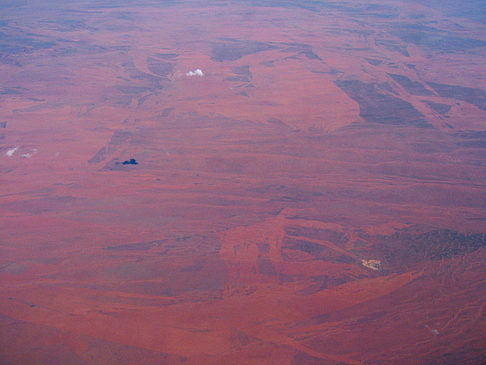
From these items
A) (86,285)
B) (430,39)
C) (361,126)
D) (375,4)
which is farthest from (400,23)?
(86,285)

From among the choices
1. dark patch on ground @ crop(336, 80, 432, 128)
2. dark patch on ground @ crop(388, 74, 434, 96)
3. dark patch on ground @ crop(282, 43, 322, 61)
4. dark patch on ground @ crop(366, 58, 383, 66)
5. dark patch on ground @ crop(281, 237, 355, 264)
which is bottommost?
dark patch on ground @ crop(281, 237, 355, 264)

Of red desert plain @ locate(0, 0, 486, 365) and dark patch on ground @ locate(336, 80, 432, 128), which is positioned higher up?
dark patch on ground @ locate(336, 80, 432, 128)

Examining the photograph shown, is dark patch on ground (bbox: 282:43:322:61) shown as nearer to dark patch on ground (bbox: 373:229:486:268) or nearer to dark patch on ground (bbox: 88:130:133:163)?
dark patch on ground (bbox: 88:130:133:163)

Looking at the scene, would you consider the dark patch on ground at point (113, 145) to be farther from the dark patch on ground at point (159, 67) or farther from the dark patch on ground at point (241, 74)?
the dark patch on ground at point (241, 74)

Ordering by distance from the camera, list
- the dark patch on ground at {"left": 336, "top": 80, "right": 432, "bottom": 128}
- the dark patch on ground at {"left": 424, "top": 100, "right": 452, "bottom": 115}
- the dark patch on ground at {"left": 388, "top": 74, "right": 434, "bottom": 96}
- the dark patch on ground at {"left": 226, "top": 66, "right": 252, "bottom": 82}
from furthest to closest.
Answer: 1. the dark patch on ground at {"left": 226, "top": 66, "right": 252, "bottom": 82}
2. the dark patch on ground at {"left": 388, "top": 74, "right": 434, "bottom": 96}
3. the dark patch on ground at {"left": 424, "top": 100, "right": 452, "bottom": 115}
4. the dark patch on ground at {"left": 336, "top": 80, "right": 432, "bottom": 128}

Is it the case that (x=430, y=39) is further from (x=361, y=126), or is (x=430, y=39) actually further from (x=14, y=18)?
(x=14, y=18)

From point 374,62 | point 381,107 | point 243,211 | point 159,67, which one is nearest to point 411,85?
point 381,107

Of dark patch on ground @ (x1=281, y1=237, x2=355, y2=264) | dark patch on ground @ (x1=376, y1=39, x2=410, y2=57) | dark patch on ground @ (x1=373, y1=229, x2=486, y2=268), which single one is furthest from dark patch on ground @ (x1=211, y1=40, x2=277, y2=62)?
dark patch on ground @ (x1=373, y1=229, x2=486, y2=268)
